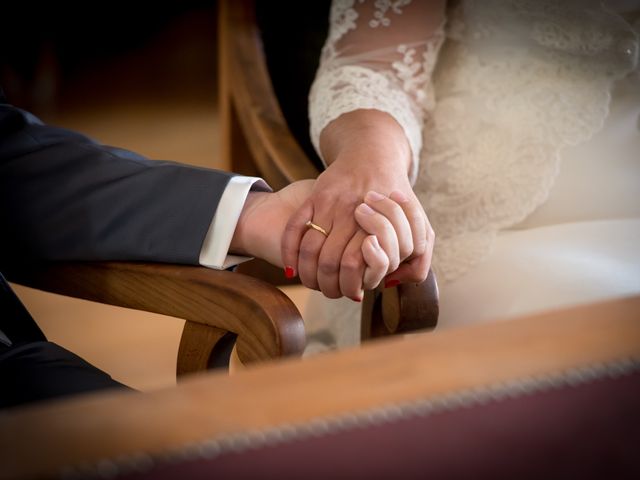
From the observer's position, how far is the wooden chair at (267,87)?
114 cm

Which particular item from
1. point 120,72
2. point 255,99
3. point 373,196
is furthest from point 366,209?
point 120,72

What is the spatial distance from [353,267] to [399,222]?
6cm

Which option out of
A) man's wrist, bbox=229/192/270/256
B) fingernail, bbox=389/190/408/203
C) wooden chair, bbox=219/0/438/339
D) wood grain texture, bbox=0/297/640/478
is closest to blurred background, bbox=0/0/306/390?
wooden chair, bbox=219/0/438/339

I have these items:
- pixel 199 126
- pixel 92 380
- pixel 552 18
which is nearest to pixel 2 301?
pixel 92 380

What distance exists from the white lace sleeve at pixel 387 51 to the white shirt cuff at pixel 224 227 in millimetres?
268

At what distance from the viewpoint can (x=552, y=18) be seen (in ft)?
3.42

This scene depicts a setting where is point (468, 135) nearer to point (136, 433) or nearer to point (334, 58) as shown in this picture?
point (334, 58)

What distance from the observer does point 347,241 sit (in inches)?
30.0

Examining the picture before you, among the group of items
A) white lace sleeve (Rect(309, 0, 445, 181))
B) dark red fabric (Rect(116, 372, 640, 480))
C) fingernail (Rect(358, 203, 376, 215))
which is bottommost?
dark red fabric (Rect(116, 372, 640, 480))

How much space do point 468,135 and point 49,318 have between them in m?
1.39

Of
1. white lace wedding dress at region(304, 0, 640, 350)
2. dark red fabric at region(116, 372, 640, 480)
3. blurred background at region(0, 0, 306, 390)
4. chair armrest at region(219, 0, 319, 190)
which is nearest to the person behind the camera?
dark red fabric at region(116, 372, 640, 480)

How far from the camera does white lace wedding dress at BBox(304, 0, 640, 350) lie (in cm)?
98

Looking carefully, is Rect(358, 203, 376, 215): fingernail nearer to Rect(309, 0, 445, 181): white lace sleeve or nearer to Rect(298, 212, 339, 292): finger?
Rect(298, 212, 339, 292): finger

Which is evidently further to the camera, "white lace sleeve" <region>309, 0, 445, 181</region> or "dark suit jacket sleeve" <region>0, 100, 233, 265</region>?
"white lace sleeve" <region>309, 0, 445, 181</region>
